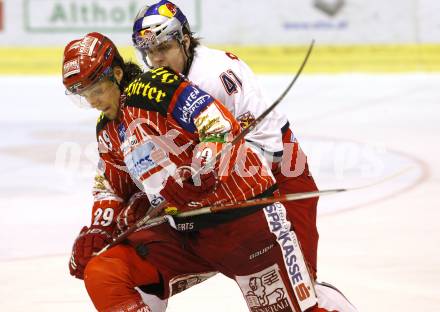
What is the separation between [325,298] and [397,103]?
5907mm

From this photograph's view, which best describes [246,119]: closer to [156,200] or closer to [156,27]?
[156,27]

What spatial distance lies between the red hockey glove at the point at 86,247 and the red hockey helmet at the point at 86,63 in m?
0.49

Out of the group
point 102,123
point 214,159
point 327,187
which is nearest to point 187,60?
point 102,123

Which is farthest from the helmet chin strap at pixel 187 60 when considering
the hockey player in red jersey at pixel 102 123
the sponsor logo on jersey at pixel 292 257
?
the sponsor logo on jersey at pixel 292 257

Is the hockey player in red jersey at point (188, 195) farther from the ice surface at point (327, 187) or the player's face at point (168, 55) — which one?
the ice surface at point (327, 187)

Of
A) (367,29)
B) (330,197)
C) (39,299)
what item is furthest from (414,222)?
(367,29)

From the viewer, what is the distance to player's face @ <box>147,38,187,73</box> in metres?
3.76

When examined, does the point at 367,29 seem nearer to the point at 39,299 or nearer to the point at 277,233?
the point at 39,299

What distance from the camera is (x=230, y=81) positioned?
147 inches

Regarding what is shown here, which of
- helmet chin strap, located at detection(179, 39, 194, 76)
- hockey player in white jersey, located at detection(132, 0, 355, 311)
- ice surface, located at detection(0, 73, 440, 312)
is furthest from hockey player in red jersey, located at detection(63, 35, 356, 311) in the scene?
ice surface, located at detection(0, 73, 440, 312)

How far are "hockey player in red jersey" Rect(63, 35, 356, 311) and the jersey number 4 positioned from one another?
625 millimetres

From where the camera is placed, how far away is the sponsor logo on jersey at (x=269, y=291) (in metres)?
3.01

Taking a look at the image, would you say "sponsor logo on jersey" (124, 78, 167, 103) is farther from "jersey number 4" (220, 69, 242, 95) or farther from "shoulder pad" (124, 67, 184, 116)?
"jersey number 4" (220, 69, 242, 95)

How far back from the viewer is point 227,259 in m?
3.07
